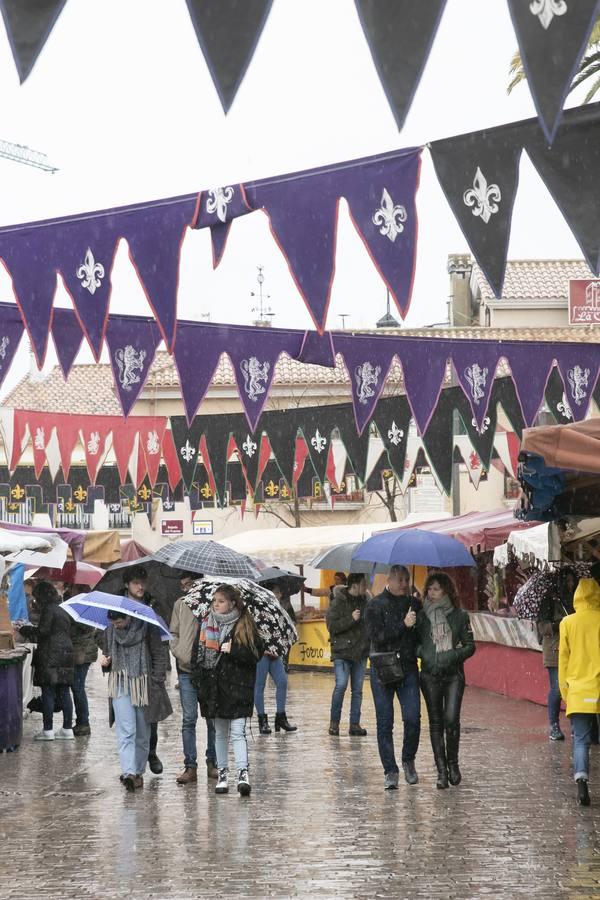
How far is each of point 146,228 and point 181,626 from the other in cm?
348

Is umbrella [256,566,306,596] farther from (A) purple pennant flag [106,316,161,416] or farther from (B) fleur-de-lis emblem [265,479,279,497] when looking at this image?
(B) fleur-de-lis emblem [265,479,279,497]

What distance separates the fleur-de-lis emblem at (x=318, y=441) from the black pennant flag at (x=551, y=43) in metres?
17.0

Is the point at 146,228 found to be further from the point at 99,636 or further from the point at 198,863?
the point at 99,636

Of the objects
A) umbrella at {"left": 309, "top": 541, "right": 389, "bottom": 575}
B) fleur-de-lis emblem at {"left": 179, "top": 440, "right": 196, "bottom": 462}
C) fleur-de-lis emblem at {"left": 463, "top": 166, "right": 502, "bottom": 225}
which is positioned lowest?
umbrella at {"left": 309, "top": 541, "right": 389, "bottom": 575}

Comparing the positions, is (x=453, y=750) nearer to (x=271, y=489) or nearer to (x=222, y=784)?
(x=222, y=784)

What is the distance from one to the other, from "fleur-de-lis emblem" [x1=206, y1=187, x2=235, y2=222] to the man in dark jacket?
141 inches

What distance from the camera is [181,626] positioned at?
505 inches

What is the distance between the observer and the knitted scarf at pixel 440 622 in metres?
12.6

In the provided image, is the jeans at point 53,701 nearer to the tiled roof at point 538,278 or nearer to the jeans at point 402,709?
the jeans at point 402,709

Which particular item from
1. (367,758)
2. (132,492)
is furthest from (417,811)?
(132,492)

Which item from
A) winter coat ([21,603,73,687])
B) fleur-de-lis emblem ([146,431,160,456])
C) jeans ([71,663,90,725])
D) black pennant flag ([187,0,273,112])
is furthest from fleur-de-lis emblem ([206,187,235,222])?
fleur-de-lis emblem ([146,431,160,456])

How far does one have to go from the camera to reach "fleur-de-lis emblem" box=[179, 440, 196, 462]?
24.5m

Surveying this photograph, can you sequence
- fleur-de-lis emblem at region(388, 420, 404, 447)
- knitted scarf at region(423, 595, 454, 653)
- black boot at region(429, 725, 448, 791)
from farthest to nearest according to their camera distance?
fleur-de-lis emblem at region(388, 420, 404, 447), knitted scarf at region(423, 595, 454, 653), black boot at region(429, 725, 448, 791)

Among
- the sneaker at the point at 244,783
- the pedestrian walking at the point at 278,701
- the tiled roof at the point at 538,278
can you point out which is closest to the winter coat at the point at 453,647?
the sneaker at the point at 244,783
